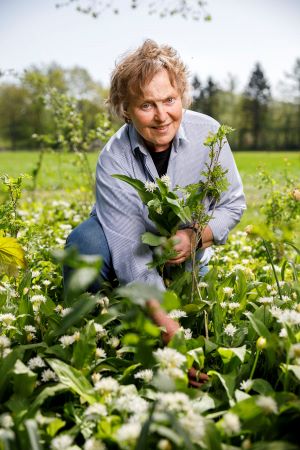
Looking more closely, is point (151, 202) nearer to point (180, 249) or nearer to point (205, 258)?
point (180, 249)

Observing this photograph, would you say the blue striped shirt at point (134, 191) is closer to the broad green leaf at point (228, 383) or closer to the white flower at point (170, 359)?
the broad green leaf at point (228, 383)

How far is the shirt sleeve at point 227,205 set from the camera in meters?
2.62

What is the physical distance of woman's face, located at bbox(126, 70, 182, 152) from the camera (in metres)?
2.44

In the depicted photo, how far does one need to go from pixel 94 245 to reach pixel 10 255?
49 centimetres

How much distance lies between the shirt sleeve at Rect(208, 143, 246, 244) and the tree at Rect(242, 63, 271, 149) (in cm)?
3973

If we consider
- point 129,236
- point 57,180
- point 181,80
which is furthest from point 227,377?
point 57,180

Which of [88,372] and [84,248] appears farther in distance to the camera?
[84,248]

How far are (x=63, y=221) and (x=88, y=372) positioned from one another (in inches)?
125

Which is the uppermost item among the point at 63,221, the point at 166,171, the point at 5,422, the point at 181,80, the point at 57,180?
the point at 181,80

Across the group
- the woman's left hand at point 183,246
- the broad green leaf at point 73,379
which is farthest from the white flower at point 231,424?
the woman's left hand at point 183,246

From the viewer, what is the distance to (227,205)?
2.72m

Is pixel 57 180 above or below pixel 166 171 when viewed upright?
below

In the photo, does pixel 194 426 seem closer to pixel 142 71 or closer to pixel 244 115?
pixel 142 71

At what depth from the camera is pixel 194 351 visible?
1794 mm
